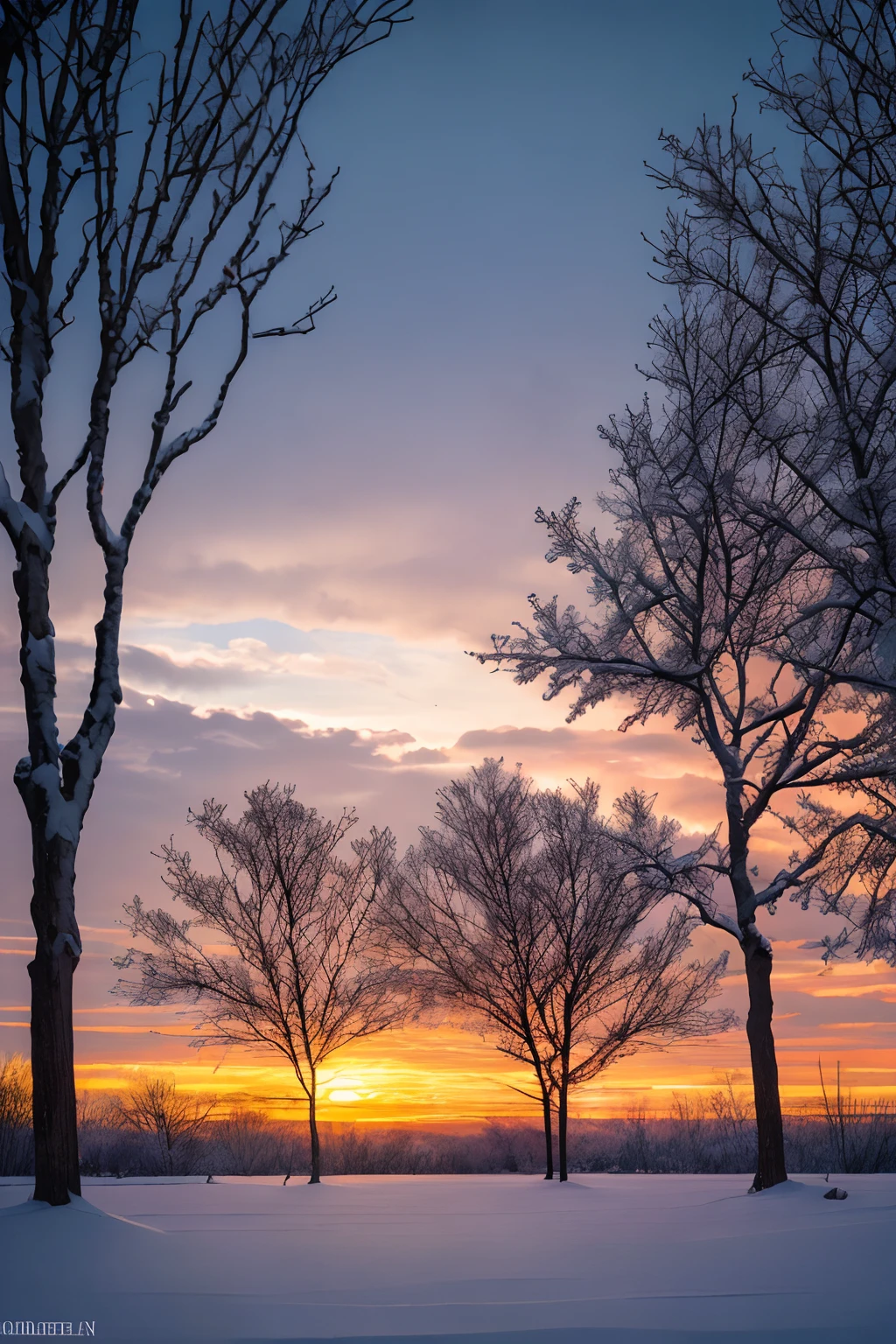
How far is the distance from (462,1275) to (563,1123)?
14452mm

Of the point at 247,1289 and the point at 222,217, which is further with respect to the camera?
the point at 222,217

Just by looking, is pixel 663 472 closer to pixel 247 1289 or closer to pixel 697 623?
pixel 697 623

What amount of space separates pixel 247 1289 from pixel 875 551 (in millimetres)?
9940

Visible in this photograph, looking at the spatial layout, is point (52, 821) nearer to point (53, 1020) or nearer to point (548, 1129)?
point (53, 1020)

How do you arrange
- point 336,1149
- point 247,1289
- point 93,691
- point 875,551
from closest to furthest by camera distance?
1. point 247,1289
2. point 93,691
3. point 875,551
4. point 336,1149

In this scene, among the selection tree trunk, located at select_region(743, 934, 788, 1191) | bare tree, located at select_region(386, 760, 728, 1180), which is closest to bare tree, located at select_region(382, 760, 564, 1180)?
bare tree, located at select_region(386, 760, 728, 1180)

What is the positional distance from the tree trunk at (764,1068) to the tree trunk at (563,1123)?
6209 mm

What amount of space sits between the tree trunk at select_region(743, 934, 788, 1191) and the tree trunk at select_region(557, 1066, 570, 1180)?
6.21 meters

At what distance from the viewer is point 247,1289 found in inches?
236

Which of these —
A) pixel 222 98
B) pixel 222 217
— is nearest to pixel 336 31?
pixel 222 98

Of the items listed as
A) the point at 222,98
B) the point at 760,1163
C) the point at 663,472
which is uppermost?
the point at 222,98

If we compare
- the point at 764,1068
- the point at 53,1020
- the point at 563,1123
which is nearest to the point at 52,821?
the point at 53,1020

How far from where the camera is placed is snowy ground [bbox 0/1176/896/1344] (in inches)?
203

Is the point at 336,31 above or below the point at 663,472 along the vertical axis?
above
